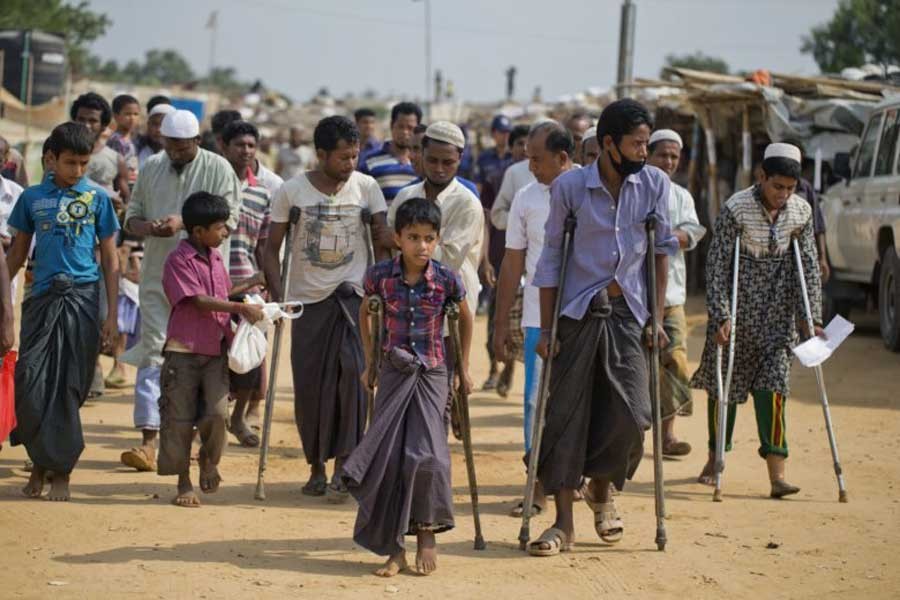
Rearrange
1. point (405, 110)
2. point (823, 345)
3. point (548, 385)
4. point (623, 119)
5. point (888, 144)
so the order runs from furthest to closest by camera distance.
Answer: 1. point (888, 144)
2. point (405, 110)
3. point (823, 345)
4. point (548, 385)
5. point (623, 119)

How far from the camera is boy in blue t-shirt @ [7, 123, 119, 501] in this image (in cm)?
798

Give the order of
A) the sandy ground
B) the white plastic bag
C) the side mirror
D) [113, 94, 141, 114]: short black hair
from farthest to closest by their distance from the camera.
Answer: the side mirror, [113, 94, 141, 114]: short black hair, the white plastic bag, the sandy ground

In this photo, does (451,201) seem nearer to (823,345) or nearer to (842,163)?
(823,345)

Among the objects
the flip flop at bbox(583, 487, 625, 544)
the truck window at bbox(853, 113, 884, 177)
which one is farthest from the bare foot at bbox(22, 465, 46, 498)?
the truck window at bbox(853, 113, 884, 177)

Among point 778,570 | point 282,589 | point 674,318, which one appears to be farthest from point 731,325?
point 282,589

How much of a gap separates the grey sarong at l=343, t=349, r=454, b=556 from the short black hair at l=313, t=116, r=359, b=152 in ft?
6.06

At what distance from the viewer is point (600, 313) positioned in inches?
277

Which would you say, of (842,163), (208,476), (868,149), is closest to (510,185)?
(208,476)

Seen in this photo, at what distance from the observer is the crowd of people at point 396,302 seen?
688 cm

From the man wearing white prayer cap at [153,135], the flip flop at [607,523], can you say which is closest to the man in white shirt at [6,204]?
the man wearing white prayer cap at [153,135]

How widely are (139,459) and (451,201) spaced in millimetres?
2503

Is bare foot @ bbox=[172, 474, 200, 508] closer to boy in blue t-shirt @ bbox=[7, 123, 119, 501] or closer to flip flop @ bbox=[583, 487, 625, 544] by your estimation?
boy in blue t-shirt @ bbox=[7, 123, 119, 501]

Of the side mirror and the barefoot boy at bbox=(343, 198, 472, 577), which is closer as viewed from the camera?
the barefoot boy at bbox=(343, 198, 472, 577)

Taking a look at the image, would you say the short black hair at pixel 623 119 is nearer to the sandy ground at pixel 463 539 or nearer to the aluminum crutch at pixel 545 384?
the aluminum crutch at pixel 545 384
